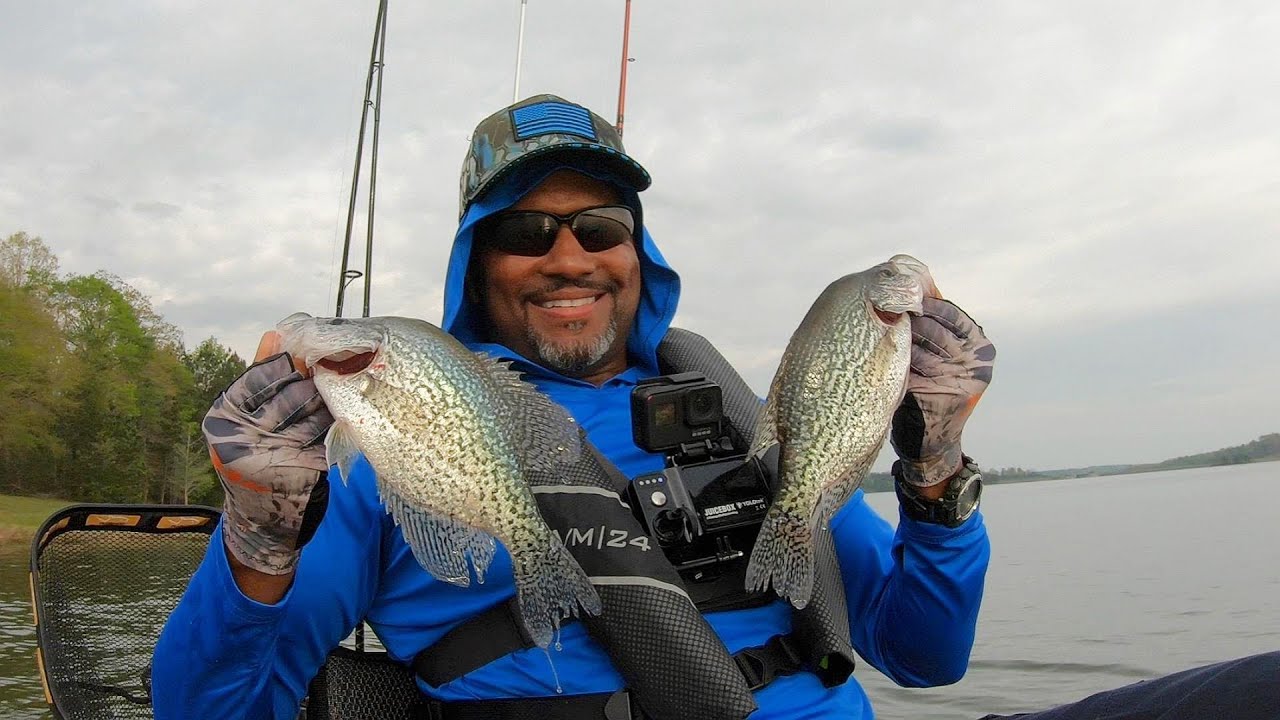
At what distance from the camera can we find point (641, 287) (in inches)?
166

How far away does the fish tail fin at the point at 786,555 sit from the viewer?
2.69 meters

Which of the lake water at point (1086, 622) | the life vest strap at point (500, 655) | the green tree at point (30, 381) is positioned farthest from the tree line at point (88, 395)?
the life vest strap at point (500, 655)

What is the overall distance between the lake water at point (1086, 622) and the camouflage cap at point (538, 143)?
26.7 ft

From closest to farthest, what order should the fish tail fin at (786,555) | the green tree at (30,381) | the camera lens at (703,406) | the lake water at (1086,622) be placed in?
the fish tail fin at (786,555) < the camera lens at (703,406) < the lake water at (1086,622) < the green tree at (30,381)

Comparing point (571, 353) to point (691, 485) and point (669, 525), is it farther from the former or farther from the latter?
point (669, 525)

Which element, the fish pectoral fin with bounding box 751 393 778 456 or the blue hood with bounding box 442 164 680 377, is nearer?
the fish pectoral fin with bounding box 751 393 778 456

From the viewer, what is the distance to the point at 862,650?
373 centimetres

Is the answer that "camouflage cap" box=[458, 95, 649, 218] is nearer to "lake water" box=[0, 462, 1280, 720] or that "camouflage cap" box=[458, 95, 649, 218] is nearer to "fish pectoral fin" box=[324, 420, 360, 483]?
"fish pectoral fin" box=[324, 420, 360, 483]

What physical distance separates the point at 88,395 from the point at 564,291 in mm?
42252

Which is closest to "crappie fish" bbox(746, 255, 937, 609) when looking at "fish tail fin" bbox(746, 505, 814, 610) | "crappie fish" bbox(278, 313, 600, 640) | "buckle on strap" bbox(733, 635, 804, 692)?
"fish tail fin" bbox(746, 505, 814, 610)

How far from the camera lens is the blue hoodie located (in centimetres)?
260

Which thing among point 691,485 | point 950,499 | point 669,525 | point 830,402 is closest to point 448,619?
point 669,525

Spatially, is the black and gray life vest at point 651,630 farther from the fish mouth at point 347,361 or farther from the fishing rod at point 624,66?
the fishing rod at point 624,66

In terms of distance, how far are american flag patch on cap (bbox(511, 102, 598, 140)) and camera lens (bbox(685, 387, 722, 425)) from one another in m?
1.28
